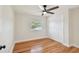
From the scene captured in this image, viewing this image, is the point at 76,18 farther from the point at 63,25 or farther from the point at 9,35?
the point at 9,35

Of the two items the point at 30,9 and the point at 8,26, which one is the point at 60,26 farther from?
the point at 8,26

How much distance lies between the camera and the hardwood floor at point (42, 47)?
877 mm

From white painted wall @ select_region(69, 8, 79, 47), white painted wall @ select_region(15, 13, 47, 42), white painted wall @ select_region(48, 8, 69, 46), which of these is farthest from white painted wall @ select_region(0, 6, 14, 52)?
white painted wall @ select_region(69, 8, 79, 47)

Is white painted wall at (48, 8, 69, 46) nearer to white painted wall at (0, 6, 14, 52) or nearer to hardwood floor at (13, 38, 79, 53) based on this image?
hardwood floor at (13, 38, 79, 53)

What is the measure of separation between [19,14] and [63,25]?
608 millimetres

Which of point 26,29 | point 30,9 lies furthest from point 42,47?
point 30,9

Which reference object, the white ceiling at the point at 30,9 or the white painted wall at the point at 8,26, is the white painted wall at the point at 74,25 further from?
the white painted wall at the point at 8,26

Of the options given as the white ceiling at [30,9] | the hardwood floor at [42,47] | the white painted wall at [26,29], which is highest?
the white ceiling at [30,9]

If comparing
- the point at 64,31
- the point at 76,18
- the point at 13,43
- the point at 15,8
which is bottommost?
the point at 13,43

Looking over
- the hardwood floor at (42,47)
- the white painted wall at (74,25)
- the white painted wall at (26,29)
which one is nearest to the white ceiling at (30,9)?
the white painted wall at (26,29)

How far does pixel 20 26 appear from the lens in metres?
0.96

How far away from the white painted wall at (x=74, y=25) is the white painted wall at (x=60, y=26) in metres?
0.06

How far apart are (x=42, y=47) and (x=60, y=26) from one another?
382 millimetres
